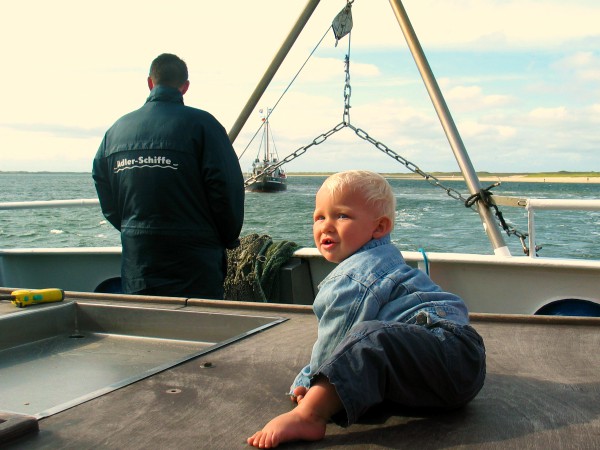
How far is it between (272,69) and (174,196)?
2725mm

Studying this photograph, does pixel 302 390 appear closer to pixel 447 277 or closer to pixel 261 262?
pixel 447 277

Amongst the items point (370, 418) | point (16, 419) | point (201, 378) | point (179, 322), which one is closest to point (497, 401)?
point (370, 418)

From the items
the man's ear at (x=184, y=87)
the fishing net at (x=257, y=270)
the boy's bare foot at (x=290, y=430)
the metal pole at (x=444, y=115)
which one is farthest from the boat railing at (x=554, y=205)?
the boy's bare foot at (x=290, y=430)

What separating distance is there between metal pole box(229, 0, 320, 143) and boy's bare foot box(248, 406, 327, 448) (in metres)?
4.54

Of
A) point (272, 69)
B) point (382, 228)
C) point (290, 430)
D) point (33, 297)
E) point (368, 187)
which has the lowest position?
point (290, 430)

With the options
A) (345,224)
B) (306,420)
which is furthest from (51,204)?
(306,420)

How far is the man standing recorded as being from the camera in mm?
3596

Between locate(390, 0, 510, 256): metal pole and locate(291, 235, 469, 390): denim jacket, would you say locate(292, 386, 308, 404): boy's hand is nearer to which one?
locate(291, 235, 469, 390): denim jacket

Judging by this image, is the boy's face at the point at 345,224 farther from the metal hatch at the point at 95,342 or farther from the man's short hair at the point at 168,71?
the man's short hair at the point at 168,71

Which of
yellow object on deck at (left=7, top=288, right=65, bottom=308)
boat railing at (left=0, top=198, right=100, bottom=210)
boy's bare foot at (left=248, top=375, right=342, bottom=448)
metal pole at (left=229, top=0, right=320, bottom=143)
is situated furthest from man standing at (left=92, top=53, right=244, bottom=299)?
metal pole at (left=229, top=0, right=320, bottom=143)

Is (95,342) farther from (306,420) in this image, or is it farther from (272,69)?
(272,69)

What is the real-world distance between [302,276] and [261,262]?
1.03 ft

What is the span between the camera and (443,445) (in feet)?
5.21

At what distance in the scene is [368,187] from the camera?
1891mm
